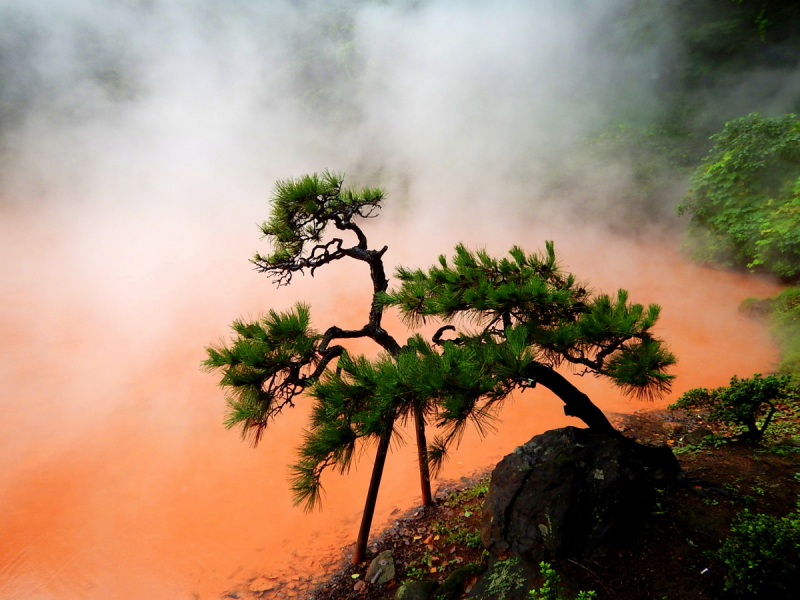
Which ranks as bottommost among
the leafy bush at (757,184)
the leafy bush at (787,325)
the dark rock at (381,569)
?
the dark rock at (381,569)

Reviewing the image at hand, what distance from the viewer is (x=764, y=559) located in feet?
4.70

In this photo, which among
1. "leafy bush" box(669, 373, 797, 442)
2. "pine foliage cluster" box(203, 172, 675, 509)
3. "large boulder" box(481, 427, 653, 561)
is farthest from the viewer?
"leafy bush" box(669, 373, 797, 442)

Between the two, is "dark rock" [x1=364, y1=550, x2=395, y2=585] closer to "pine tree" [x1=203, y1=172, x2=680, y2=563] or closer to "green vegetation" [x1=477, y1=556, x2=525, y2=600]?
"pine tree" [x1=203, y1=172, x2=680, y2=563]

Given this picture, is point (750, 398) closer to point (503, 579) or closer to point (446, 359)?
point (503, 579)

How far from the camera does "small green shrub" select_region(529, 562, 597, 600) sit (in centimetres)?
157

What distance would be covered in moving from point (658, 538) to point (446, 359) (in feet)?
4.32

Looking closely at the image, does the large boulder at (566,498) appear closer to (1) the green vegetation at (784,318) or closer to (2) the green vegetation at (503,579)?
(2) the green vegetation at (503,579)

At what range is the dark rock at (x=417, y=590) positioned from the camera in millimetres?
2043

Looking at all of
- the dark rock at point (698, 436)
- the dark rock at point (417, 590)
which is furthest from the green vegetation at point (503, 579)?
the dark rock at point (698, 436)

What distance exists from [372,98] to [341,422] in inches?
495

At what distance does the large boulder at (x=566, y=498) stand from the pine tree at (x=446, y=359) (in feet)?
0.77

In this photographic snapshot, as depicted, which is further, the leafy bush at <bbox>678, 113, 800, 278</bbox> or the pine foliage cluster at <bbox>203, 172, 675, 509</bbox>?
the leafy bush at <bbox>678, 113, 800, 278</bbox>

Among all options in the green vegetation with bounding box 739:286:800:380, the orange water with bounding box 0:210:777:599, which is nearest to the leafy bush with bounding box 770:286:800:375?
the green vegetation with bounding box 739:286:800:380

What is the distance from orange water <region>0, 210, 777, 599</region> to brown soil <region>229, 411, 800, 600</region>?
1.39 feet
